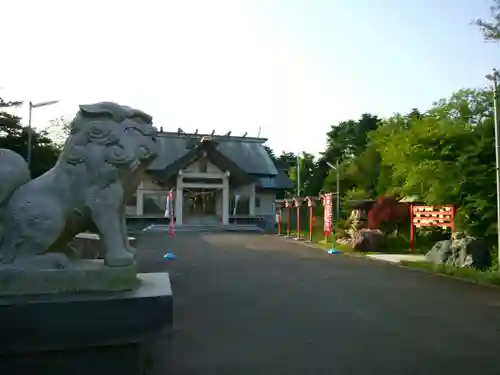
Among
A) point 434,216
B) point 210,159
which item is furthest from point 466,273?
point 210,159

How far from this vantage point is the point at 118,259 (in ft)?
11.7

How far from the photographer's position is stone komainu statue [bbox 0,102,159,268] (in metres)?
3.50

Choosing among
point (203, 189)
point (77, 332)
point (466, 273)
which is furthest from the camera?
point (203, 189)

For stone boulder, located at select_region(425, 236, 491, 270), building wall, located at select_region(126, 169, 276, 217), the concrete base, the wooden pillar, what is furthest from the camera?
building wall, located at select_region(126, 169, 276, 217)

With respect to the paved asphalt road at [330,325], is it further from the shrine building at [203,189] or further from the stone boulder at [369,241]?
the shrine building at [203,189]

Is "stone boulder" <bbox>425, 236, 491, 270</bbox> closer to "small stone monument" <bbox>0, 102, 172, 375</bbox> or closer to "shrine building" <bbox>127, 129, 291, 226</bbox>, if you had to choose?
"small stone monument" <bbox>0, 102, 172, 375</bbox>

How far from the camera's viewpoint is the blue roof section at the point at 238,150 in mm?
34844

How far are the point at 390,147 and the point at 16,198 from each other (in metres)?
18.4

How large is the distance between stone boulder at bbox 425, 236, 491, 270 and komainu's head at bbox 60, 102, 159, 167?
357 inches

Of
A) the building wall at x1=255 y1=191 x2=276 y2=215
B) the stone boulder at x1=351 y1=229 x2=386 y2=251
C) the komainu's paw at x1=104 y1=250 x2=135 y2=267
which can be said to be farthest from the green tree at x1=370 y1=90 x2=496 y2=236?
the building wall at x1=255 y1=191 x2=276 y2=215

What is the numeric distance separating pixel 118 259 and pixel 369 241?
13.2 meters

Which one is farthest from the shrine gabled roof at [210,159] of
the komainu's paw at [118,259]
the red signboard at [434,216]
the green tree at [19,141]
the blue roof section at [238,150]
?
the komainu's paw at [118,259]

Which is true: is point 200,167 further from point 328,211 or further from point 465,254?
point 465,254

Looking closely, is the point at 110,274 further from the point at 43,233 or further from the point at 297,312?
the point at 297,312
